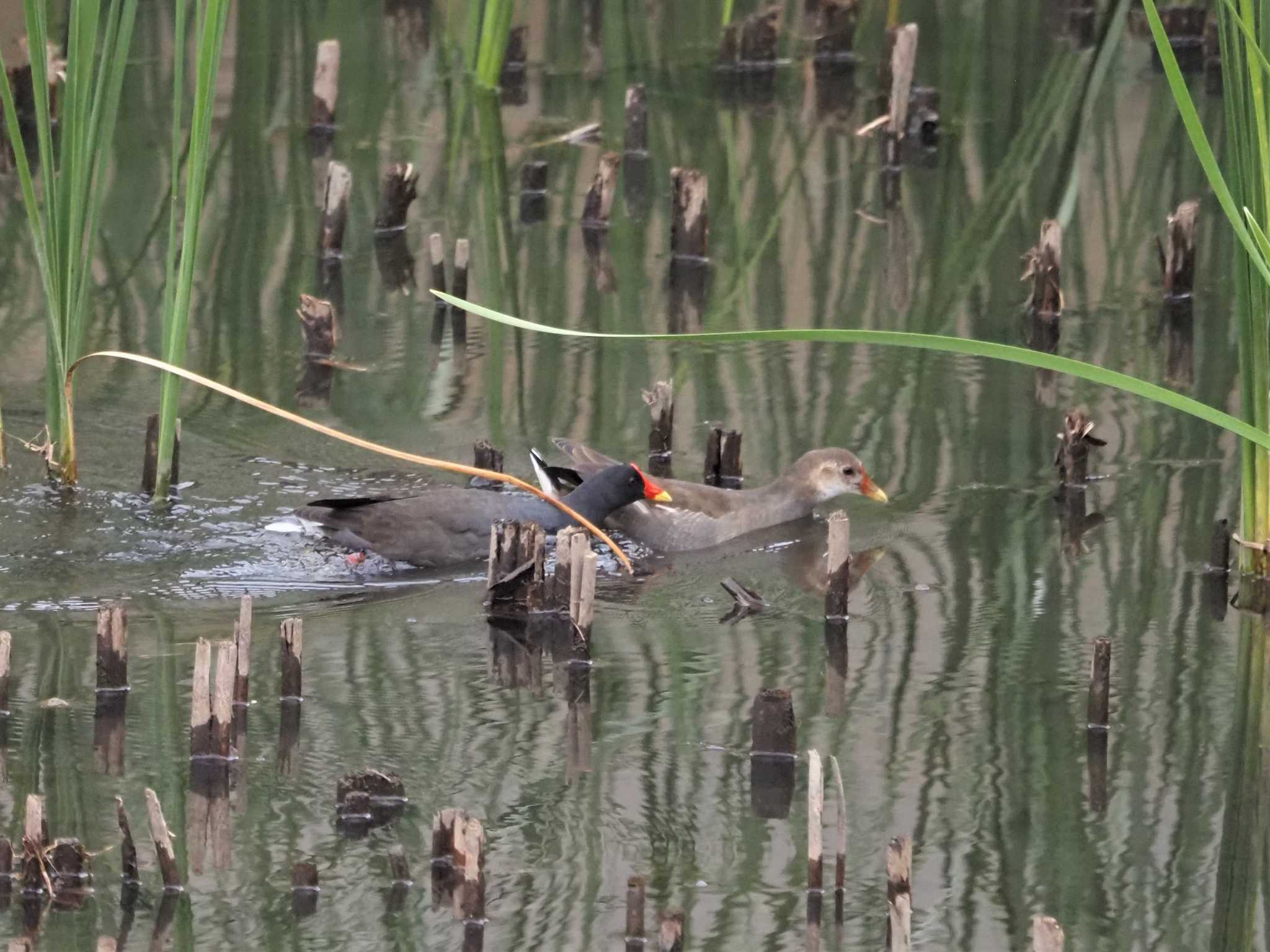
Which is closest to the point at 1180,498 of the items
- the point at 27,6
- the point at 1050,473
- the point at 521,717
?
the point at 1050,473

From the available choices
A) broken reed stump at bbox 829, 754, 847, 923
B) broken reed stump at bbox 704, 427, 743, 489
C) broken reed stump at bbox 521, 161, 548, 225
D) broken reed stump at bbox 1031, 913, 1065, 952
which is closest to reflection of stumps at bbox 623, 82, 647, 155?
broken reed stump at bbox 521, 161, 548, 225

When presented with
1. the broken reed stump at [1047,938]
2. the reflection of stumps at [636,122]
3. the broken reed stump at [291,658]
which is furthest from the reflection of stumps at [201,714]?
the reflection of stumps at [636,122]

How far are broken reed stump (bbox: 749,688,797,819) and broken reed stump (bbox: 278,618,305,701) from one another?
1.41 meters

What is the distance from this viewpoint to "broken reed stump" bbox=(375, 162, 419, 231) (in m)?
12.0

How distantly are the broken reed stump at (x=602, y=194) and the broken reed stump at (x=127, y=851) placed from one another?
23.8 feet

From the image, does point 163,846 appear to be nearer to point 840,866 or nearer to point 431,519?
point 840,866

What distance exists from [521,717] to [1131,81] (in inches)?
399

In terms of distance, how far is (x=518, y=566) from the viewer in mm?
7480

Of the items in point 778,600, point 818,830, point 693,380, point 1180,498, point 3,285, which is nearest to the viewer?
point 818,830

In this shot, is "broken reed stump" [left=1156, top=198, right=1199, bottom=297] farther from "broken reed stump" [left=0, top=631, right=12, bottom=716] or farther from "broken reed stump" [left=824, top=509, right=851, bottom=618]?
"broken reed stump" [left=0, top=631, right=12, bottom=716]

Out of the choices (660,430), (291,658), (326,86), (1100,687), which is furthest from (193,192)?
(326,86)

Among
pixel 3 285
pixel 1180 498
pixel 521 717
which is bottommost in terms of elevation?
pixel 521 717

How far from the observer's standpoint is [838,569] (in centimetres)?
747

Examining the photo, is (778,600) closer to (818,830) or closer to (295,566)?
(295,566)
